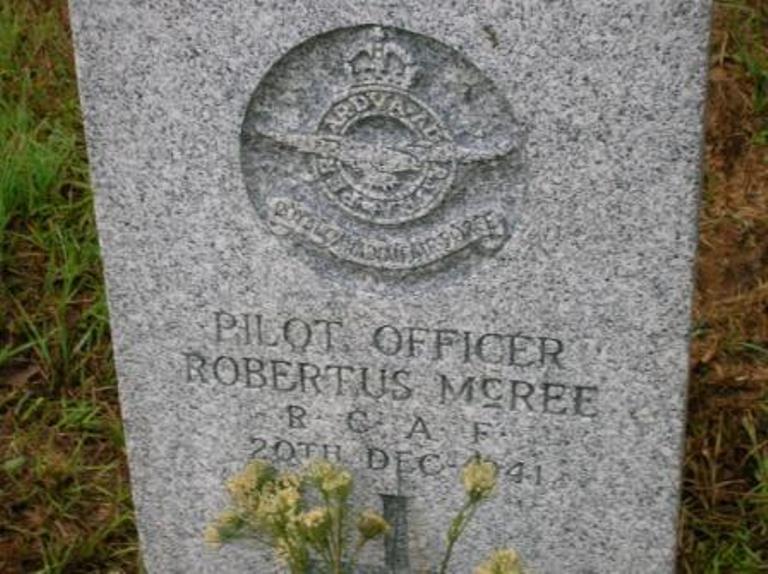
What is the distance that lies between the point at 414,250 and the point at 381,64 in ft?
0.96

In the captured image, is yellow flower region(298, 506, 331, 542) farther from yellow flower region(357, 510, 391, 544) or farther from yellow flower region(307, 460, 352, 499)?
yellow flower region(357, 510, 391, 544)

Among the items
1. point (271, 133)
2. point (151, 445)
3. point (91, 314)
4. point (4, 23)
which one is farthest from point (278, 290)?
point (4, 23)

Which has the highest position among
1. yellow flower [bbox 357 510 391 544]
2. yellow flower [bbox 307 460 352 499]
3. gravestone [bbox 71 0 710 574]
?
gravestone [bbox 71 0 710 574]

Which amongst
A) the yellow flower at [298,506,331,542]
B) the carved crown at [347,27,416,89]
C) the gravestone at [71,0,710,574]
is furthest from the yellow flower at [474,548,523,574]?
the carved crown at [347,27,416,89]

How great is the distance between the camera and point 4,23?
4.02 meters

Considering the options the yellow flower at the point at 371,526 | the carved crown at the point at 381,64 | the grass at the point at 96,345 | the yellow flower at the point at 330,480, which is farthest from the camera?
the grass at the point at 96,345

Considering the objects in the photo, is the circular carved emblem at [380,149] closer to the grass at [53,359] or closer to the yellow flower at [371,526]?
the yellow flower at [371,526]

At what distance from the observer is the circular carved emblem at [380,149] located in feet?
6.65

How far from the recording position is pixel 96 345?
314 cm

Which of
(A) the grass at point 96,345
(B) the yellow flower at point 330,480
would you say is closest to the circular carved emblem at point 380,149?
(B) the yellow flower at point 330,480

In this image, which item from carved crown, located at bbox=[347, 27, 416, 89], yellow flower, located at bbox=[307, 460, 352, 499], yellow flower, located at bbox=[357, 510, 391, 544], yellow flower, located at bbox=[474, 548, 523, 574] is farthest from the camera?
yellow flower, located at bbox=[357, 510, 391, 544]

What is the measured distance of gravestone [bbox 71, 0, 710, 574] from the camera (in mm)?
1982

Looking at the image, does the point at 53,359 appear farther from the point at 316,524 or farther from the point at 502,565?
the point at 502,565

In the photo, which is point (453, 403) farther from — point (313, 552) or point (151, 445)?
point (151, 445)
